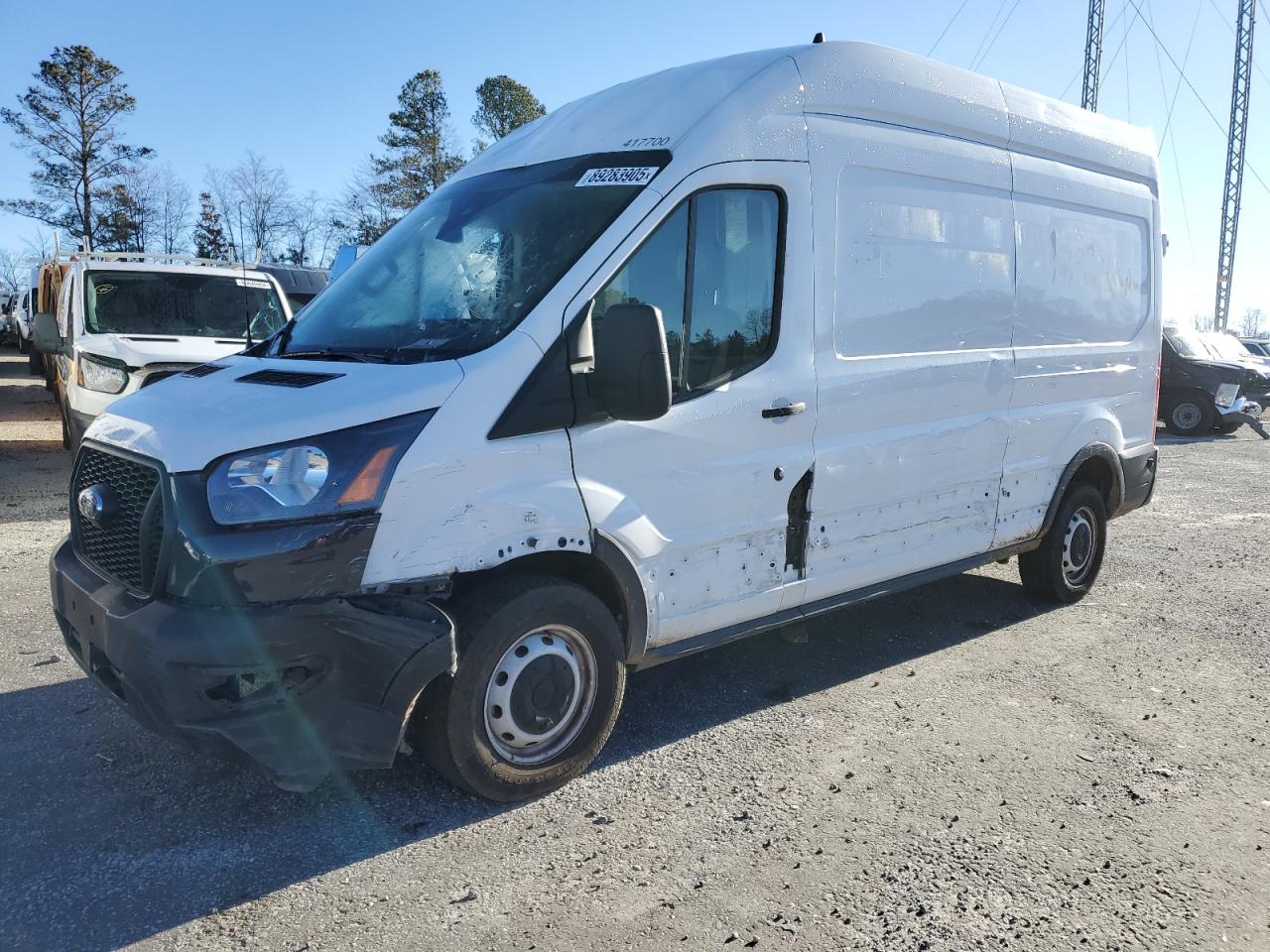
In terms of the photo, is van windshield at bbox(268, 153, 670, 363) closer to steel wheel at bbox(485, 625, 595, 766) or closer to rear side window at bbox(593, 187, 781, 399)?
rear side window at bbox(593, 187, 781, 399)

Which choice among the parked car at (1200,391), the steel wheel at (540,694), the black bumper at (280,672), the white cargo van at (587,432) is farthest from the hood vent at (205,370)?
the parked car at (1200,391)

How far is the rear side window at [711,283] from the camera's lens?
3.58 meters

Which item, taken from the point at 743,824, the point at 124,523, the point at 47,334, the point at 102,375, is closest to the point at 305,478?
the point at 124,523

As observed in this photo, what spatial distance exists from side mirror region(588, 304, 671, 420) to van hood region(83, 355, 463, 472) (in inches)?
19.2

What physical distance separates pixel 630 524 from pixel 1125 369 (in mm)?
4072

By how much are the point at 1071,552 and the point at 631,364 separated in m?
4.01

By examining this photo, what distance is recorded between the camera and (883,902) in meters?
2.97

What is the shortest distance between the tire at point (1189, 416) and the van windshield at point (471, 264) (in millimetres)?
16355

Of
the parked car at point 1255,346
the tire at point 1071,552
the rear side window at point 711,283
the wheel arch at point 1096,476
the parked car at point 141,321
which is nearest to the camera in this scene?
the rear side window at point 711,283

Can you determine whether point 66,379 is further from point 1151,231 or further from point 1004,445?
point 1151,231

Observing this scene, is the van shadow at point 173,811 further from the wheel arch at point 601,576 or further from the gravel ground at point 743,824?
the wheel arch at point 601,576

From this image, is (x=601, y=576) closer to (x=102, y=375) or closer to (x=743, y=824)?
(x=743, y=824)

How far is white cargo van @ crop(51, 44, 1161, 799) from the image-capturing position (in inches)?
116

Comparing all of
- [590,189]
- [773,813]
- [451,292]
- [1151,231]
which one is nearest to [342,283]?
[451,292]
